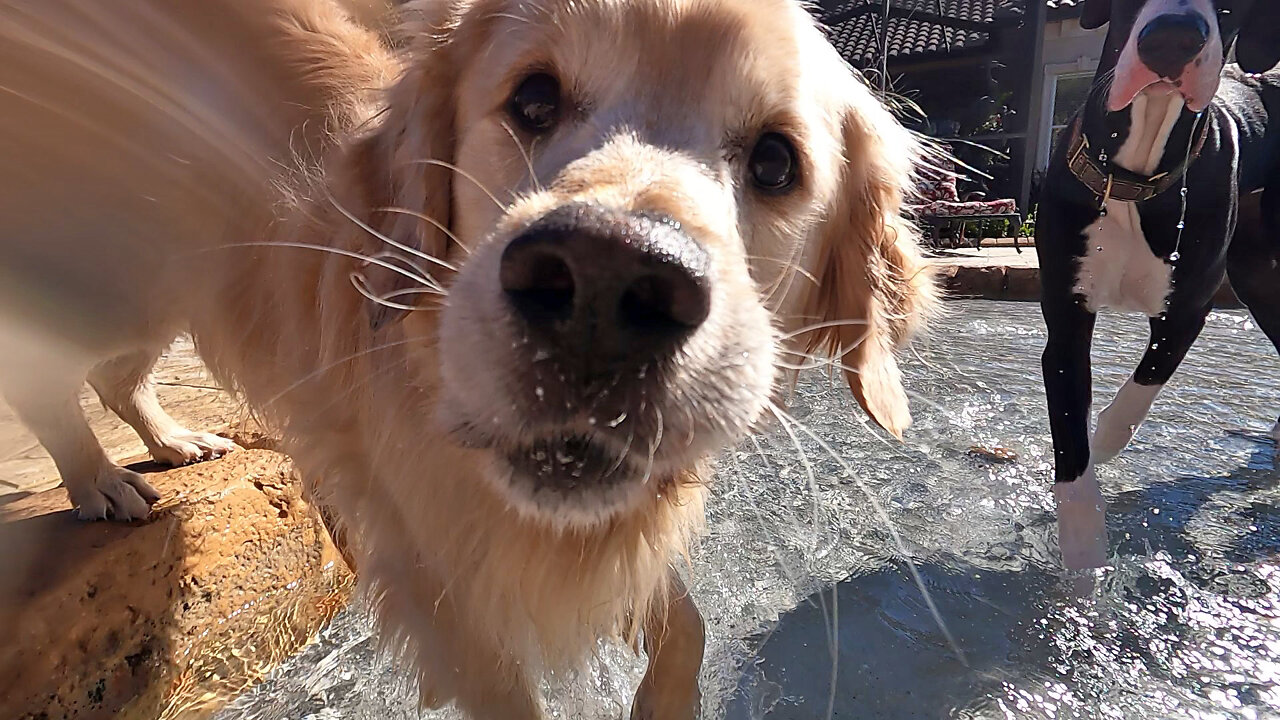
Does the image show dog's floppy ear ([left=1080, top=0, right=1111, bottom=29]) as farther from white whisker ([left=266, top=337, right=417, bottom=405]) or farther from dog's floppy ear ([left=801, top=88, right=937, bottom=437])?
white whisker ([left=266, top=337, right=417, bottom=405])

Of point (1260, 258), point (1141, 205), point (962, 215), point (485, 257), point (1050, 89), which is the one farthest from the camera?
point (1050, 89)

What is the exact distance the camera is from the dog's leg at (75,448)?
2287mm

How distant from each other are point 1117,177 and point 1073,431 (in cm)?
92

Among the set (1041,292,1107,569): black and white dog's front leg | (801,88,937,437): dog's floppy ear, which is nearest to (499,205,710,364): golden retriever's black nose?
(801,88,937,437): dog's floppy ear

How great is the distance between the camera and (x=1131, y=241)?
278cm

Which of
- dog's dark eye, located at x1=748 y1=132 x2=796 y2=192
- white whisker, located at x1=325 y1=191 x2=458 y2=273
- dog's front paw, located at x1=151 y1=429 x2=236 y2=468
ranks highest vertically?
dog's dark eye, located at x1=748 y1=132 x2=796 y2=192

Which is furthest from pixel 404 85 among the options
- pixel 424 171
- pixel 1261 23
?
pixel 1261 23

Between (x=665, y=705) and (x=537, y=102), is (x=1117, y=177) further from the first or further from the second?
(x=665, y=705)

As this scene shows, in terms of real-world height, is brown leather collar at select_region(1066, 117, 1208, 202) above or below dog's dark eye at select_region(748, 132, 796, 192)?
below

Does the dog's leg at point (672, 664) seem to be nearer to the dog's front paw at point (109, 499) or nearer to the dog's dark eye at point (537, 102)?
the dog's dark eye at point (537, 102)

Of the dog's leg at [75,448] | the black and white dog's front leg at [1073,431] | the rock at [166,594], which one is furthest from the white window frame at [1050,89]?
the dog's leg at [75,448]

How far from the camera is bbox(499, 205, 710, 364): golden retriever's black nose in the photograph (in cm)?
90

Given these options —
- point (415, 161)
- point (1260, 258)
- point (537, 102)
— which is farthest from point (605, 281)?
point (1260, 258)

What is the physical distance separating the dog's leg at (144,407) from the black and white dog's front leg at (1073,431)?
3.15 meters
